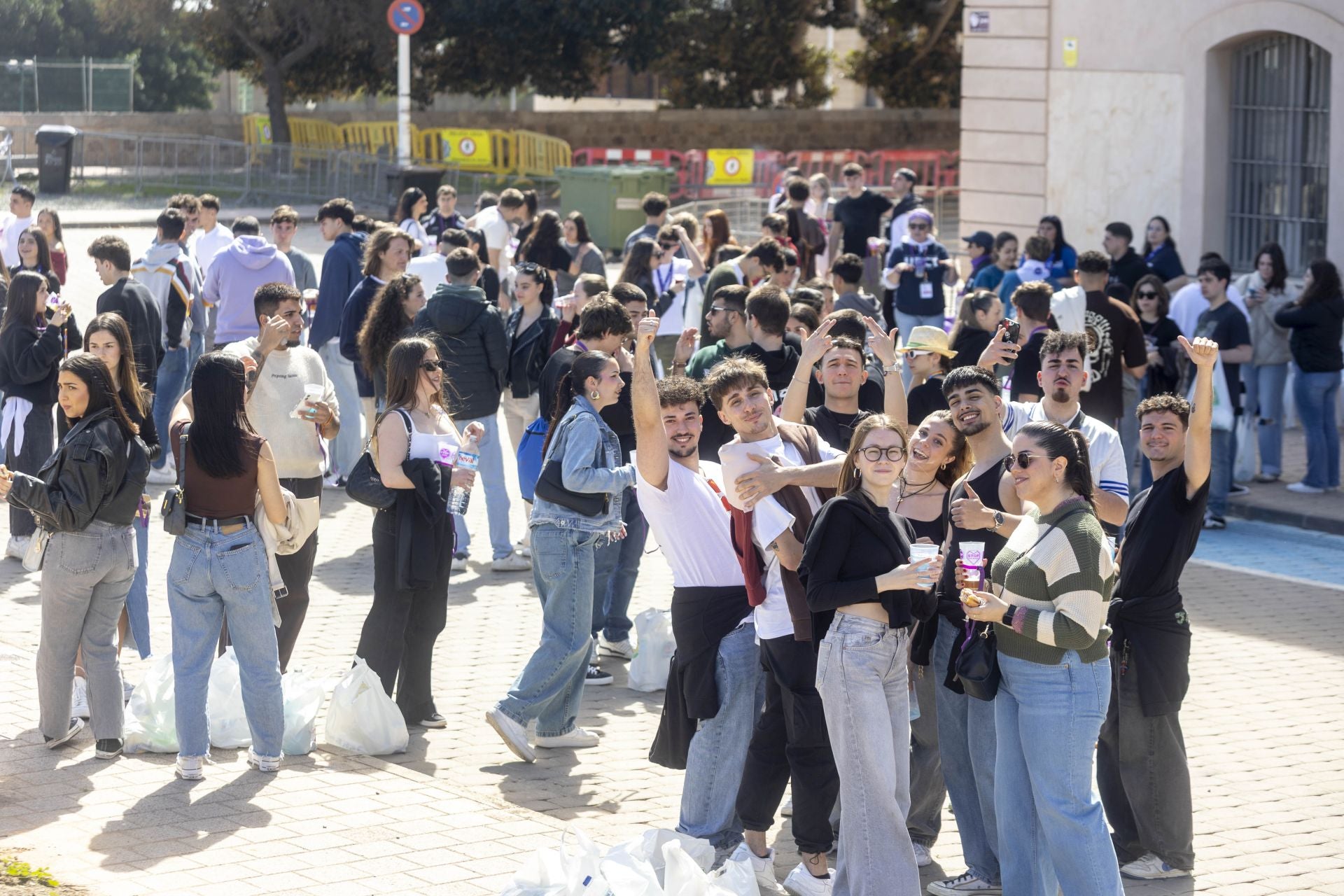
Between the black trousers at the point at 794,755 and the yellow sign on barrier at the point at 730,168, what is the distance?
1208 inches

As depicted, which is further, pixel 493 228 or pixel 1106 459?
pixel 493 228

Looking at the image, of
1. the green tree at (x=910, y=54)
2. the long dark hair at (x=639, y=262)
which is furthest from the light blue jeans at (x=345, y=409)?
the green tree at (x=910, y=54)

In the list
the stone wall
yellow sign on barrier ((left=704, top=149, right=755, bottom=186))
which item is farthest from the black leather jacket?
the stone wall

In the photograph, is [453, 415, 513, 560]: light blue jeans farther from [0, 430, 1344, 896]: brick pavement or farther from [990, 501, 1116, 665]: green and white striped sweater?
[990, 501, 1116, 665]: green and white striped sweater

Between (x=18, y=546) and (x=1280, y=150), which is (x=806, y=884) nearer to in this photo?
(x=18, y=546)

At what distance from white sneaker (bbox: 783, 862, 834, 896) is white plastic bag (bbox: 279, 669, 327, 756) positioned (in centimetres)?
247

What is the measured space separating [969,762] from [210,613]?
3.14m

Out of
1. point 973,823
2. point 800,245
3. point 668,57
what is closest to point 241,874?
point 973,823

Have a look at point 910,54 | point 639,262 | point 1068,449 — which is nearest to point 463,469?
point 1068,449

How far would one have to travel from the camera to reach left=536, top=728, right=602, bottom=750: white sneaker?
26.2 feet

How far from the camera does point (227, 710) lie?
7.68m

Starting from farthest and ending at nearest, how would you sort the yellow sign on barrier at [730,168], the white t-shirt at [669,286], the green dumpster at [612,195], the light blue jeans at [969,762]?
the yellow sign on barrier at [730,168] → the green dumpster at [612,195] → the white t-shirt at [669,286] → the light blue jeans at [969,762]

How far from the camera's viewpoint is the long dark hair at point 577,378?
775 centimetres

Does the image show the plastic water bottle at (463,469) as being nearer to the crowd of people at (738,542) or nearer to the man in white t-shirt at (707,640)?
the crowd of people at (738,542)
